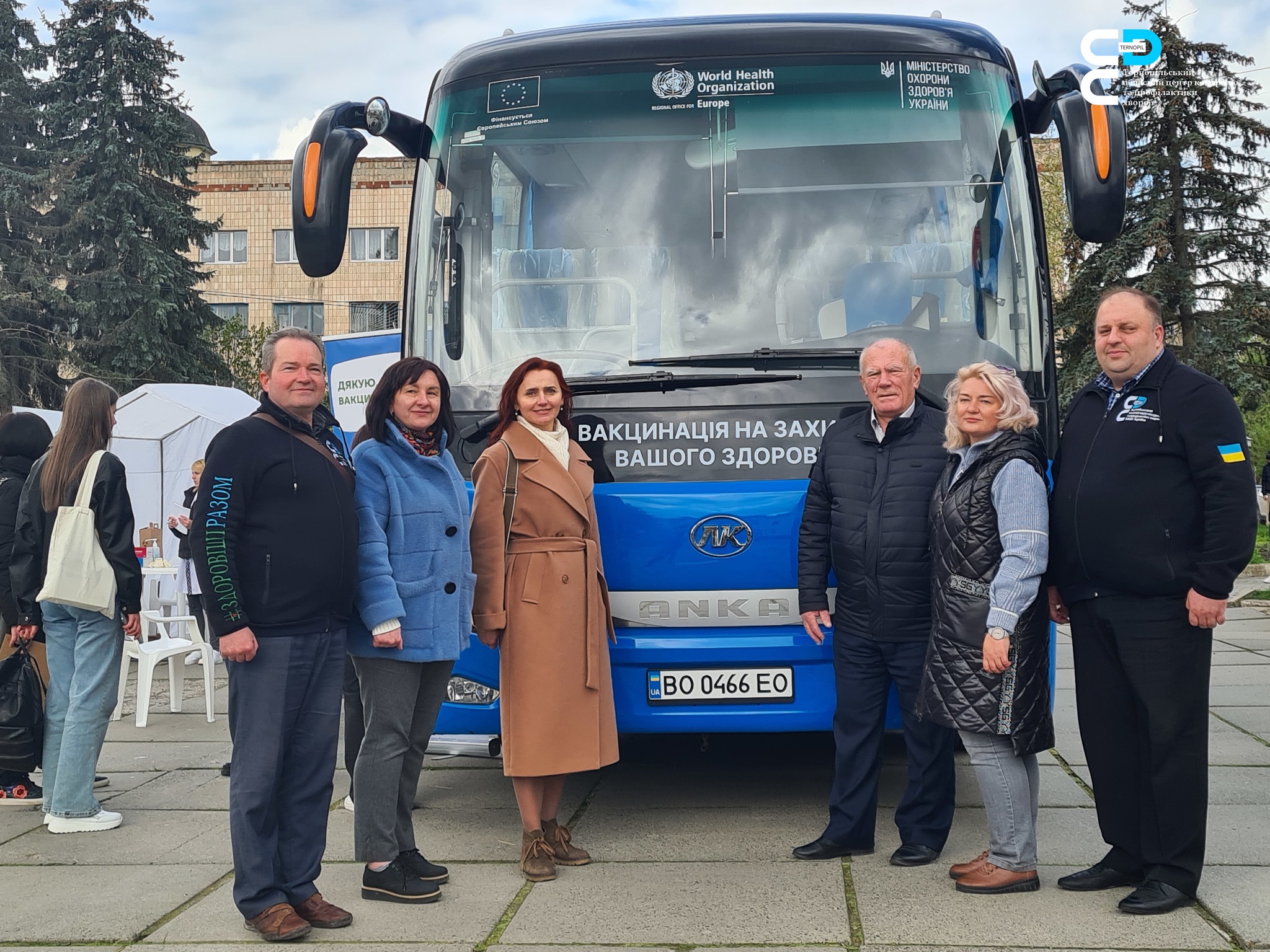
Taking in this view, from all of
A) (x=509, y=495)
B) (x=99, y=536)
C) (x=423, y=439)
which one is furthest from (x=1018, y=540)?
(x=99, y=536)

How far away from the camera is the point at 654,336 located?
5418 mm

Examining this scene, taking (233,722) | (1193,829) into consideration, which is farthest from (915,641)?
(233,722)

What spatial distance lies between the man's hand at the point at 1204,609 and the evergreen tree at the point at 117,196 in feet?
94.4

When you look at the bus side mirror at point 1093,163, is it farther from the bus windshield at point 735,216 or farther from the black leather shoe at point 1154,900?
the black leather shoe at point 1154,900

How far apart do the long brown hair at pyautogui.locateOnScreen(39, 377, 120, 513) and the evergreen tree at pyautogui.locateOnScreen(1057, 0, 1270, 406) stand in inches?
975

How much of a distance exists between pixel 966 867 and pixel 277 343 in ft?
9.34

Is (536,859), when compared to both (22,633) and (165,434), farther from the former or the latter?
(165,434)

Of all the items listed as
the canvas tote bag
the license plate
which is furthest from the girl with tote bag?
the license plate

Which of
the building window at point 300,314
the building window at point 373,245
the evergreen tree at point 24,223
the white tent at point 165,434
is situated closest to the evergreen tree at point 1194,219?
the white tent at point 165,434

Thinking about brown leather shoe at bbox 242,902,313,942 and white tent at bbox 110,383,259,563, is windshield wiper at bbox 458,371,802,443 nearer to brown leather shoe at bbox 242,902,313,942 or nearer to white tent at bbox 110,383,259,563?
brown leather shoe at bbox 242,902,313,942

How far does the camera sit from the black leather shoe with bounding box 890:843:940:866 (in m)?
4.82

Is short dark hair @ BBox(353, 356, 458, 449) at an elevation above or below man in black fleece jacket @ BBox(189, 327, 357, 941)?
above

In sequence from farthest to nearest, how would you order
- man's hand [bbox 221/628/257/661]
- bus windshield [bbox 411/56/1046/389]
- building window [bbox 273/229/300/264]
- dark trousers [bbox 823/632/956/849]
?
building window [bbox 273/229/300/264], bus windshield [bbox 411/56/1046/389], dark trousers [bbox 823/632/956/849], man's hand [bbox 221/628/257/661]

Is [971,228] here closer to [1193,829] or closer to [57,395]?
[1193,829]
